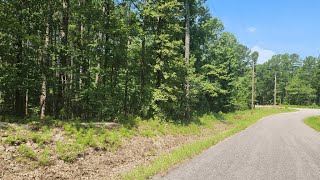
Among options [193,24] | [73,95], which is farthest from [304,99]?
[73,95]

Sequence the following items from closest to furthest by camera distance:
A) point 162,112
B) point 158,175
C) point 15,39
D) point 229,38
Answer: point 158,175, point 15,39, point 162,112, point 229,38

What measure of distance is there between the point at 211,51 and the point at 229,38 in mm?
5400

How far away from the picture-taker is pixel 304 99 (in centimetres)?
8962

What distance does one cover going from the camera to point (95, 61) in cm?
1766

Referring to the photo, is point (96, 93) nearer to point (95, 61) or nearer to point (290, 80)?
point (95, 61)

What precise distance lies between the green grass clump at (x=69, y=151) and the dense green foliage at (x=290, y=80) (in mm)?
87292

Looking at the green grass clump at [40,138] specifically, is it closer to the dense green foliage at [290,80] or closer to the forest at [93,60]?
the forest at [93,60]

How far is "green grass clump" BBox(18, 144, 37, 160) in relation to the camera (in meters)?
8.48

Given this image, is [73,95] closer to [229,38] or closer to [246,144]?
[246,144]

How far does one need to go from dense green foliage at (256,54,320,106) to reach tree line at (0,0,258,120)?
256 ft

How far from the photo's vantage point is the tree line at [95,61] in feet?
46.0

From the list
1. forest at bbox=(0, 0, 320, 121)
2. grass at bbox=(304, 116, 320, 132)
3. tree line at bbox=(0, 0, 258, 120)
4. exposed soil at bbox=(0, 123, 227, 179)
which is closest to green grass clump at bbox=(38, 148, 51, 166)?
exposed soil at bbox=(0, 123, 227, 179)

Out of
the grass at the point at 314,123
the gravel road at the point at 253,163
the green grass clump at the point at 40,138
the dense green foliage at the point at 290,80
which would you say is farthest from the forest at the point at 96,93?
the dense green foliage at the point at 290,80

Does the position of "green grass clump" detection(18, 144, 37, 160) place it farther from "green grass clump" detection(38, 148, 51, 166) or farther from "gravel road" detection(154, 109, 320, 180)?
"gravel road" detection(154, 109, 320, 180)
